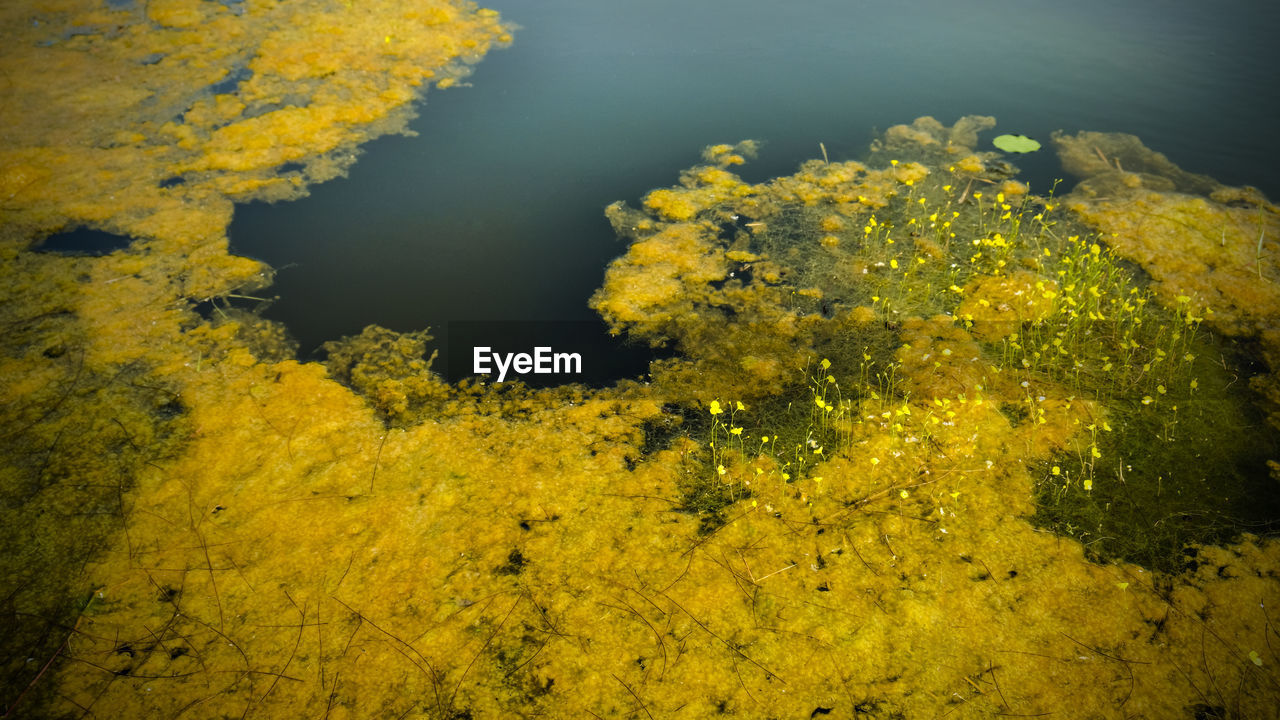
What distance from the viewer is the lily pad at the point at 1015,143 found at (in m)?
5.23

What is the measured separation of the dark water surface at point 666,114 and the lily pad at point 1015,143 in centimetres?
12

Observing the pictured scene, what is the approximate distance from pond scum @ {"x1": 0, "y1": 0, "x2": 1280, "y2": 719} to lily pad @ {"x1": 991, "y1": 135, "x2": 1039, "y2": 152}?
0.65 m

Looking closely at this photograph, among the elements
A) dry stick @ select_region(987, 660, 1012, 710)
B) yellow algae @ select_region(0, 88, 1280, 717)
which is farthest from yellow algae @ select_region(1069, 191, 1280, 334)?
dry stick @ select_region(987, 660, 1012, 710)

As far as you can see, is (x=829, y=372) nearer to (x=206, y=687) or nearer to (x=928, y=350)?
(x=928, y=350)

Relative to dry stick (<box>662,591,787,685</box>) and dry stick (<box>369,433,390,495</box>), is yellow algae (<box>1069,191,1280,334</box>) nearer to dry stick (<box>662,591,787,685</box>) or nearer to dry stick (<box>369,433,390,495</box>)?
dry stick (<box>662,591,787,685</box>)

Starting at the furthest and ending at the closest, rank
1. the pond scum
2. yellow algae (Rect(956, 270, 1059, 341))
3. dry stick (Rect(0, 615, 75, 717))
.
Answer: yellow algae (Rect(956, 270, 1059, 341)), the pond scum, dry stick (Rect(0, 615, 75, 717))

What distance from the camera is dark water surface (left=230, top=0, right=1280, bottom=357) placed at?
13.6 feet

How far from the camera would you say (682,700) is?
7.04 feet

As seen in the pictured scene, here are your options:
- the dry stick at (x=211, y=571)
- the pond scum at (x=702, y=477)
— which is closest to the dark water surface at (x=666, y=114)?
the pond scum at (x=702, y=477)

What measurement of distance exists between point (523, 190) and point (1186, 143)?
527 centimetres

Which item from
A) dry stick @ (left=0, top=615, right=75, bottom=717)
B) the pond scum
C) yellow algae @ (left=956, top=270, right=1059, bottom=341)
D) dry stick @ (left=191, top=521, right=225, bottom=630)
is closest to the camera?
dry stick @ (left=0, top=615, right=75, bottom=717)

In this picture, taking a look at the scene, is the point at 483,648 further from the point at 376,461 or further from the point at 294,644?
the point at 376,461

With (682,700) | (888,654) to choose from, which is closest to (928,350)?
(888,654)

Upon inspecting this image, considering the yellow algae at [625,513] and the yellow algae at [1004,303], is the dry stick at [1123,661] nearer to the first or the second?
the yellow algae at [625,513]
